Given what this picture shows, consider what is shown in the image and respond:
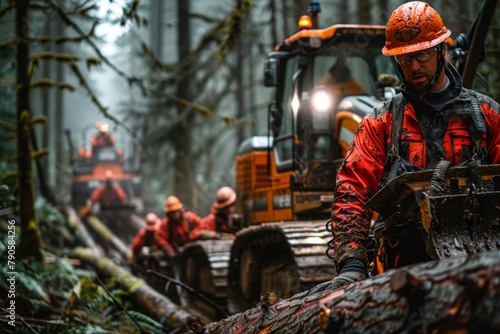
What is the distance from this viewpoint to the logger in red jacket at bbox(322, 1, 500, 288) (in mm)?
3939

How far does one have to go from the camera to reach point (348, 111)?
8016mm

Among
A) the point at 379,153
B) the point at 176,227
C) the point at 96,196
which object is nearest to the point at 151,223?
the point at 176,227

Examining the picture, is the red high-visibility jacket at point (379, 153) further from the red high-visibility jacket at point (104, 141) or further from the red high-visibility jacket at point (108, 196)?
the red high-visibility jacket at point (104, 141)

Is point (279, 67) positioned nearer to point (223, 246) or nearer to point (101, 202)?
point (223, 246)

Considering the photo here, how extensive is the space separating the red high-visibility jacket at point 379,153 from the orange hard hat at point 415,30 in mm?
292

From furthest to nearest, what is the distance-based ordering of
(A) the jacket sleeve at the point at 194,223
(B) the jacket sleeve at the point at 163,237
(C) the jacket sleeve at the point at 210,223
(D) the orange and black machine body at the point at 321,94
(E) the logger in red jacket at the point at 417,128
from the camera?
(A) the jacket sleeve at the point at 194,223 → (B) the jacket sleeve at the point at 163,237 → (C) the jacket sleeve at the point at 210,223 → (D) the orange and black machine body at the point at 321,94 → (E) the logger in red jacket at the point at 417,128

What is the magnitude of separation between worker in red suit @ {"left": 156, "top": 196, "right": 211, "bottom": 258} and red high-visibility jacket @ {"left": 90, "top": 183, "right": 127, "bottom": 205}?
11.2m

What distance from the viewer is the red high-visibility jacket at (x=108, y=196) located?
24.8 metres

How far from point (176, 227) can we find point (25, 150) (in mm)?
4604

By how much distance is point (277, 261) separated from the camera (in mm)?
8344

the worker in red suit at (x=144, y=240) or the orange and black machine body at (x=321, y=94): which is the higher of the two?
the orange and black machine body at (x=321, y=94)

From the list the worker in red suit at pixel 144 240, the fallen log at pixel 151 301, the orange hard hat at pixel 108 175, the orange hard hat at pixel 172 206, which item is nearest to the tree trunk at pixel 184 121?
the worker in red suit at pixel 144 240

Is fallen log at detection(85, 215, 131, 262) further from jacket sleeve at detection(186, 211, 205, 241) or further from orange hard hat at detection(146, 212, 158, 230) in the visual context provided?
jacket sleeve at detection(186, 211, 205, 241)

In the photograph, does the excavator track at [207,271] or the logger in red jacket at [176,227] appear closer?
the excavator track at [207,271]
